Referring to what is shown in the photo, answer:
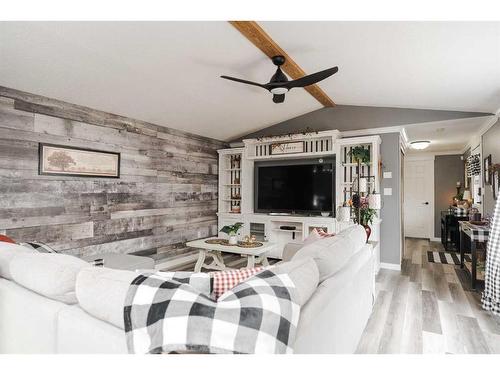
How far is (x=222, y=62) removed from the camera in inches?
120

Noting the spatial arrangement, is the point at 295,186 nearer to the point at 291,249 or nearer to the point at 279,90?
the point at 291,249

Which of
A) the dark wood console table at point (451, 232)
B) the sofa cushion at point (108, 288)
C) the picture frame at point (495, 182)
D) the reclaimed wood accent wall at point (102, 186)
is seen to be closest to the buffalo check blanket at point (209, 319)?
the sofa cushion at point (108, 288)

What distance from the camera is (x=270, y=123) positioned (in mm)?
5348

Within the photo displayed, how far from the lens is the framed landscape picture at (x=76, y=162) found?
307cm

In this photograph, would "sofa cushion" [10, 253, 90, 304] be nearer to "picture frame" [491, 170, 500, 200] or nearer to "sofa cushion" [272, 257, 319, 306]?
"sofa cushion" [272, 257, 319, 306]

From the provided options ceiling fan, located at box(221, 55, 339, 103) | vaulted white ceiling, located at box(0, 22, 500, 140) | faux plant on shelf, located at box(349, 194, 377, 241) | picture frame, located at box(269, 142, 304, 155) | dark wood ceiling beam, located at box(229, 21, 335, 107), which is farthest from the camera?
picture frame, located at box(269, 142, 304, 155)

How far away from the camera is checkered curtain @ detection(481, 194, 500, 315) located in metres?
2.61

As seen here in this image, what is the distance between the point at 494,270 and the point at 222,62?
336 cm

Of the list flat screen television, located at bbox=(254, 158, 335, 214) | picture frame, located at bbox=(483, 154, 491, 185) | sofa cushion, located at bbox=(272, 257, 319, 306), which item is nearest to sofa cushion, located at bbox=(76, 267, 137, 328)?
sofa cushion, located at bbox=(272, 257, 319, 306)

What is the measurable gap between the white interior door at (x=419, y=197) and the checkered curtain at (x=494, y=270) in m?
4.67

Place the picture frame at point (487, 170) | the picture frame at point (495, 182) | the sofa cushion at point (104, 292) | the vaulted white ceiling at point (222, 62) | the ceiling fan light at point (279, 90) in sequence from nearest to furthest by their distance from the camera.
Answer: the sofa cushion at point (104, 292)
the vaulted white ceiling at point (222, 62)
the ceiling fan light at point (279, 90)
the picture frame at point (495, 182)
the picture frame at point (487, 170)

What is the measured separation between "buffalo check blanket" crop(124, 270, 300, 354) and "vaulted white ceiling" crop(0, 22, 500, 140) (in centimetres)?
221

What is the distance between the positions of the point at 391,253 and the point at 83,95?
15.4 ft

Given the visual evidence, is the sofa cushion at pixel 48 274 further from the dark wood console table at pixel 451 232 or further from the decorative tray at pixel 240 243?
the dark wood console table at pixel 451 232
